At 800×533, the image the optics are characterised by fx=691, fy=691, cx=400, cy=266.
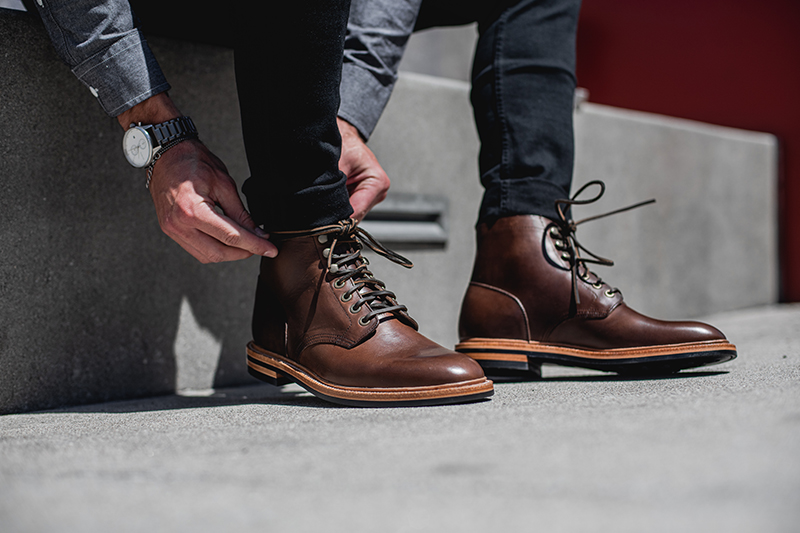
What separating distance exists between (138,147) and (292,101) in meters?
0.23

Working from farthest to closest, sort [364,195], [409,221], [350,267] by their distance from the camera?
[409,221]
[364,195]
[350,267]

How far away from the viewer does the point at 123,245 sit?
119 centimetres

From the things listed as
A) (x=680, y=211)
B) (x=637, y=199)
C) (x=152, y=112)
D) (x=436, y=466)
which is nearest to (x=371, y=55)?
(x=152, y=112)

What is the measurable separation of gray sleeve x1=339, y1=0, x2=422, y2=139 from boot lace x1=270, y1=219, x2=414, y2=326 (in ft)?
0.87

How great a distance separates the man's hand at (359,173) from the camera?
3.61ft

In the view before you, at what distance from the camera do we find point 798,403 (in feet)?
2.37

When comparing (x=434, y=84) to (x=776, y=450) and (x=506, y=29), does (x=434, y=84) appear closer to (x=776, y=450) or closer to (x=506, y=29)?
(x=506, y=29)

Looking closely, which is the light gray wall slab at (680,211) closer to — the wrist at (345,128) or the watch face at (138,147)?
the wrist at (345,128)

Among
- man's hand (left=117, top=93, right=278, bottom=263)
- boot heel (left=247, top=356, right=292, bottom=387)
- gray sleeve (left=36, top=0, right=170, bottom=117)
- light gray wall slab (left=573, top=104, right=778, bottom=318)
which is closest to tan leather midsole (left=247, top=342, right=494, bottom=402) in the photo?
boot heel (left=247, top=356, right=292, bottom=387)

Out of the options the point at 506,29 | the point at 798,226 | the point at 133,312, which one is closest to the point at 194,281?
the point at 133,312

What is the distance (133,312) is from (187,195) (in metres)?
0.42

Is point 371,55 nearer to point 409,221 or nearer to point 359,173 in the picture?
point 359,173

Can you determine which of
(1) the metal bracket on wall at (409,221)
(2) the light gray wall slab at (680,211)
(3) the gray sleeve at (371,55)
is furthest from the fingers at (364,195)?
(2) the light gray wall slab at (680,211)

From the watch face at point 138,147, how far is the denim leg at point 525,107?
0.54 meters
